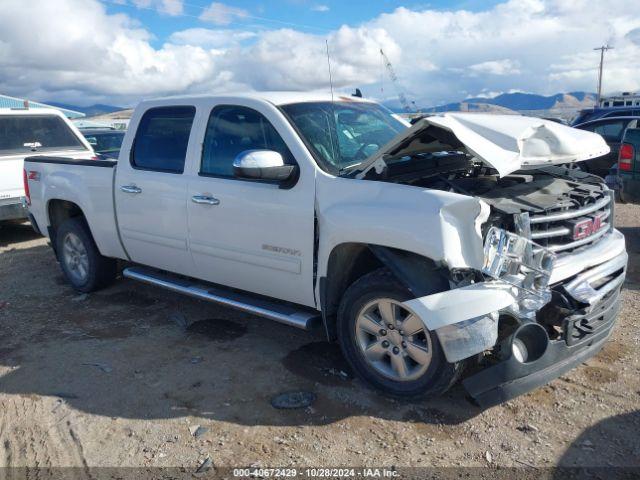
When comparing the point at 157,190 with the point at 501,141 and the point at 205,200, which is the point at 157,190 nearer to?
the point at 205,200

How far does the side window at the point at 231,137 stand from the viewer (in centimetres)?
420

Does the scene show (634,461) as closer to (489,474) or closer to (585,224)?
(489,474)

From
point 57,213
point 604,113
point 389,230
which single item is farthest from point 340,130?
point 604,113

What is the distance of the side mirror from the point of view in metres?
3.68

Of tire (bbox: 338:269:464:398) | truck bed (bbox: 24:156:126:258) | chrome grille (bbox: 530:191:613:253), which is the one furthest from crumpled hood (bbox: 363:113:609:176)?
truck bed (bbox: 24:156:126:258)

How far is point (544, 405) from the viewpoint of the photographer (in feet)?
11.5

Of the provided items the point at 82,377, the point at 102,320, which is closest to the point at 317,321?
the point at 82,377

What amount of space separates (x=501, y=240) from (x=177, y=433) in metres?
2.22

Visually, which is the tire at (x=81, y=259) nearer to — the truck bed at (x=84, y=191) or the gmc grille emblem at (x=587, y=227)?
the truck bed at (x=84, y=191)

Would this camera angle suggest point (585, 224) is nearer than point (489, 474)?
No

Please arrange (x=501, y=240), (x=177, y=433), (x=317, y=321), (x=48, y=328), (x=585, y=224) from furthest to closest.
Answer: (x=48, y=328) → (x=317, y=321) → (x=585, y=224) → (x=177, y=433) → (x=501, y=240)

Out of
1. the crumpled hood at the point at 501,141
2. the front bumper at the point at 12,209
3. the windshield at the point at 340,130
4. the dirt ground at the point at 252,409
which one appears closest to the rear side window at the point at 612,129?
the dirt ground at the point at 252,409

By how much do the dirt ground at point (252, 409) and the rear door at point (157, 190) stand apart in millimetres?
727

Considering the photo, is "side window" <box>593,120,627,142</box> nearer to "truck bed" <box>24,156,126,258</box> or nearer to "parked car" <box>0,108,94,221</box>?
"parked car" <box>0,108,94,221</box>
